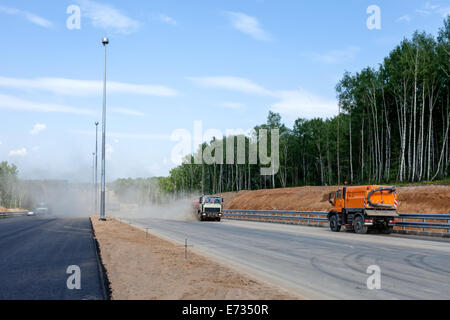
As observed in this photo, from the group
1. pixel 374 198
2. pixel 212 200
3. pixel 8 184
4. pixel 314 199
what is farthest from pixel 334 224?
pixel 8 184

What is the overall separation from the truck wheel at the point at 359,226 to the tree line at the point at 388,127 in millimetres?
18703

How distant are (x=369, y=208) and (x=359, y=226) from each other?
1.18 metres

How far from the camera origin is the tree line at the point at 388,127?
45188 millimetres

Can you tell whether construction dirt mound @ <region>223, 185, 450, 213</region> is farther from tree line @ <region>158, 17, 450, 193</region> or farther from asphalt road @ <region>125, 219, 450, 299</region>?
asphalt road @ <region>125, 219, 450, 299</region>

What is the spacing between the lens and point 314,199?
166ft

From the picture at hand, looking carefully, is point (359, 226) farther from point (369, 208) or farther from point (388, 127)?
point (388, 127)

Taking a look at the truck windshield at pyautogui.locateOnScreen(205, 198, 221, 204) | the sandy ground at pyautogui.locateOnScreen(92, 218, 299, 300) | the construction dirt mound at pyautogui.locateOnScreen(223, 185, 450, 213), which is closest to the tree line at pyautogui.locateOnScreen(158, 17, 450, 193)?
the construction dirt mound at pyautogui.locateOnScreen(223, 185, 450, 213)

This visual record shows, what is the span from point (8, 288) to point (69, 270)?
2.26 metres

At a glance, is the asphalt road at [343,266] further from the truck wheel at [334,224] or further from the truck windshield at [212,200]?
the truck windshield at [212,200]

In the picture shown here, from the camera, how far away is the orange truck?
22594mm

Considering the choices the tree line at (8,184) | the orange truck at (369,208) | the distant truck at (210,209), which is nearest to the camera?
the orange truck at (369,208)

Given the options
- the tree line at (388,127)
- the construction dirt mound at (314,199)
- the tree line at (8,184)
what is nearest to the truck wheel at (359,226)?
the construction dirt mound at (314,199)

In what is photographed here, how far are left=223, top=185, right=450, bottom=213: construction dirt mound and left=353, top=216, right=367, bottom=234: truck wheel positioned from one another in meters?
8.80
